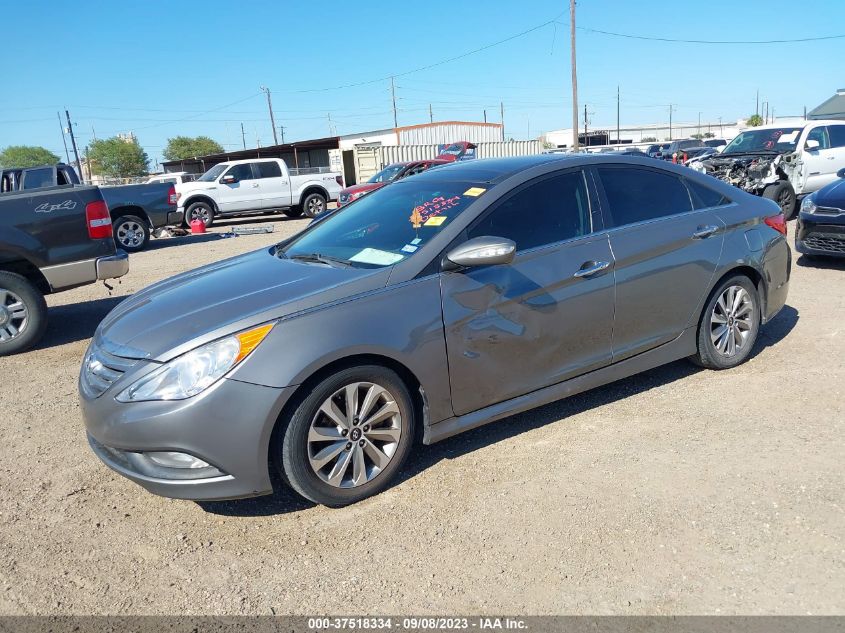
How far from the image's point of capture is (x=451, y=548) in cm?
292

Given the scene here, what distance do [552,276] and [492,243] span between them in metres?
0.56

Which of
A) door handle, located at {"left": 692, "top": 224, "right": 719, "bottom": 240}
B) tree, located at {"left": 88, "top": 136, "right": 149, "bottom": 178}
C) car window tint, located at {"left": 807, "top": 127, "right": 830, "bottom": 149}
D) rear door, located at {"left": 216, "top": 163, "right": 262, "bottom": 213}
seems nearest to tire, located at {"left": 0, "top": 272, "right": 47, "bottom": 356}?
door handle, located at {"left": 692, "top": 224, "right": 719, "bottom": 240}

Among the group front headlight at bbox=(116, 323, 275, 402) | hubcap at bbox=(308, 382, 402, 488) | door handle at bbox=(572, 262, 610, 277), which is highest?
door handle at bbox=(572, 262, 610, 277)

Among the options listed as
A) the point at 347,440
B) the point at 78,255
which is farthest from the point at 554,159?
the point at 78,255

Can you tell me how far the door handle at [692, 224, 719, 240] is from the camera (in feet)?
14.6

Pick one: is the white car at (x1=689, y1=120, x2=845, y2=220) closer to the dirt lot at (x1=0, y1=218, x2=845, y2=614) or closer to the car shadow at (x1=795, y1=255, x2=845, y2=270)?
the car shadow at (x1=795, y1=255, x2=845, y2=270)

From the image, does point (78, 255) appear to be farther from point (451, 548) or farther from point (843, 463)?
point (843, 463)

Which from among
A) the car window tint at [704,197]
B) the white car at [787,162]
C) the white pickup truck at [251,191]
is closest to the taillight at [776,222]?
the car window tint at [704,197]

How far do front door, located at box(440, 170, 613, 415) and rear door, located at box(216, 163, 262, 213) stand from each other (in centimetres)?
1598

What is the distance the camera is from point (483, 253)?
3348 mm

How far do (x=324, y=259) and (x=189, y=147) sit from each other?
329 ft

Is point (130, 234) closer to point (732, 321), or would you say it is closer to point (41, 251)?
point (41, 251)

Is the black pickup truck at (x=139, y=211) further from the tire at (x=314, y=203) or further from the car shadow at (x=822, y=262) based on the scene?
the car shadow at (x=822, y=262)

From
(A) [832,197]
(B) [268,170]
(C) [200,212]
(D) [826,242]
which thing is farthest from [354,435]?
(B) [268,170]
